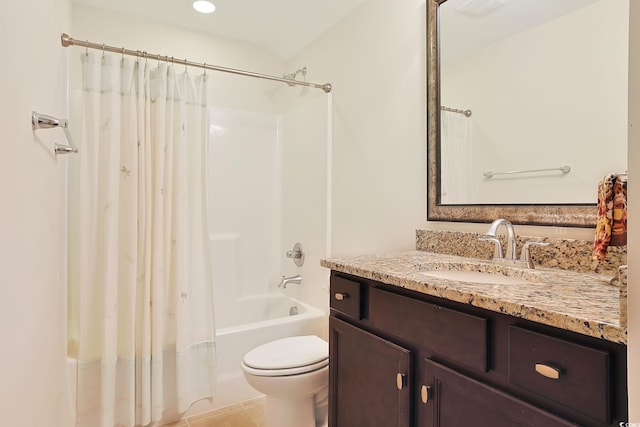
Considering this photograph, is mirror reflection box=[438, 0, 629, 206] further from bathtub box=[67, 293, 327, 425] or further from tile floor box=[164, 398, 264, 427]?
tile floor box=[164, 398, 264, 427]

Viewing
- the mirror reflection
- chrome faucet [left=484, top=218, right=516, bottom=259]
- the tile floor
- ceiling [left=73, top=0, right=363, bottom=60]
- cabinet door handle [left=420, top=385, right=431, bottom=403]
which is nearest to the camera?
cabinet door handle [left=420, top=385, right=431, bottom=403]

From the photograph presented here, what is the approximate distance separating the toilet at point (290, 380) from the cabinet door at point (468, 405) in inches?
27.6

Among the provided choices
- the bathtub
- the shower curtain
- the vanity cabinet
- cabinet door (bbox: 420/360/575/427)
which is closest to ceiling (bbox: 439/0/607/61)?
the vanity cabinet

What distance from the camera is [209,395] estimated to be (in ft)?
6.37

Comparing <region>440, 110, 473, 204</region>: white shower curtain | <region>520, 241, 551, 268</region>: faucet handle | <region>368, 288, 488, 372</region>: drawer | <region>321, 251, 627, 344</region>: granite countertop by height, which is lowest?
<region>368, 288, 488, 372</region>: drawer

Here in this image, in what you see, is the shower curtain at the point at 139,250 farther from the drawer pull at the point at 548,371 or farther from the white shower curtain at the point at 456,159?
the drawer pull at the point at 548,371

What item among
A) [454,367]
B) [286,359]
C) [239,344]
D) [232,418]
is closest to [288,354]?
[286,359]

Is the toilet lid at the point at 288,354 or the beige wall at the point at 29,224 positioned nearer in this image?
the beige wall at the point at 29,224

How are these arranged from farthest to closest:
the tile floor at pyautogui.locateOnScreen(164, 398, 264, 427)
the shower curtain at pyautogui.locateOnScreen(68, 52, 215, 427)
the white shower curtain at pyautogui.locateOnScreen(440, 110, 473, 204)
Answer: the tile floor at pyautogui.locateOnScreen(164, 398, 264, 427) < the shower curtain at pyautogui.locateOnScreen(68, 52, 215, 427) < the white shower curtain at pyautogui.locateOnScreen(440, 110, 473, 204)

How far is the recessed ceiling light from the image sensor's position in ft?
7.34

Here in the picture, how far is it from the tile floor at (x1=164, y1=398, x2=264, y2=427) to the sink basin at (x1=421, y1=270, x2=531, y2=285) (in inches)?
53.4

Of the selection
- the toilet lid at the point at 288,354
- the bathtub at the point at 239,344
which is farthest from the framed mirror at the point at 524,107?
the bathtub at the point at 239,344

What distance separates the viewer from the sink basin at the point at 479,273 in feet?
3.64

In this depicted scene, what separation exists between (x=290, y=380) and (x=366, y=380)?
1.50 feet
